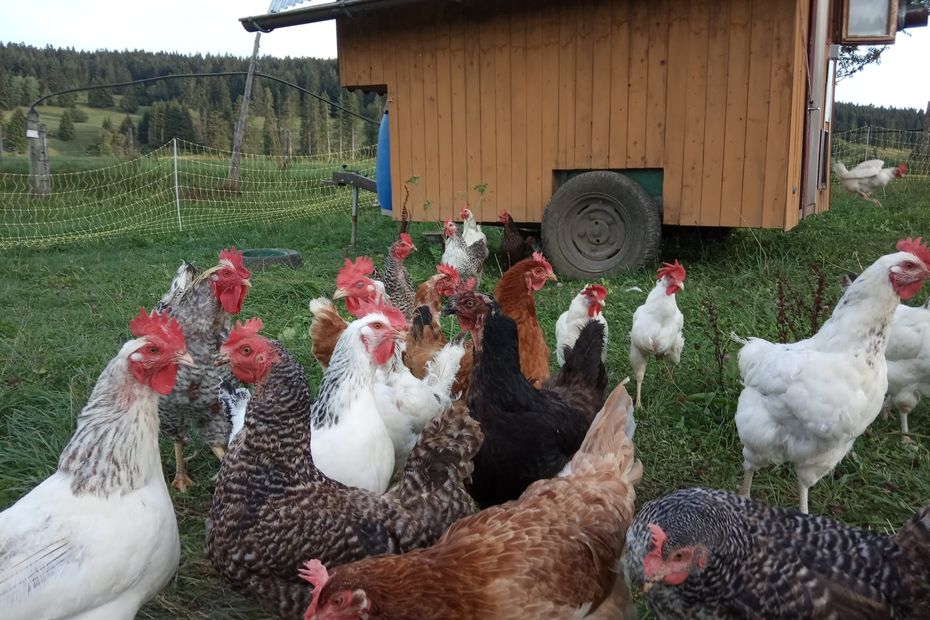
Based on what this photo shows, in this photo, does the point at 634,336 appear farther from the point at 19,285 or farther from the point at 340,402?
the point at 19,285

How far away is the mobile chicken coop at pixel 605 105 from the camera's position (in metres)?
5.93

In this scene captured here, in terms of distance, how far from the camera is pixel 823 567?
1.71 metres

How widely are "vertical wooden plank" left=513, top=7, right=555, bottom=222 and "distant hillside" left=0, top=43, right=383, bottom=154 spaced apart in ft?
43.3

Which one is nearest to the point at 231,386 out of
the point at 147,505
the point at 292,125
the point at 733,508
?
the point at 147,505

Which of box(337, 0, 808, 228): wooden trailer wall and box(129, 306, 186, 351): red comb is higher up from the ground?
box(337, 0, 808, 228): wooden trailer wall

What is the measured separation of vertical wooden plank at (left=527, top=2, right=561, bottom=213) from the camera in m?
6.67

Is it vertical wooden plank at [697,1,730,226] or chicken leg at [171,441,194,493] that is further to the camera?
vertical wooden plank at [697,1,730,226]

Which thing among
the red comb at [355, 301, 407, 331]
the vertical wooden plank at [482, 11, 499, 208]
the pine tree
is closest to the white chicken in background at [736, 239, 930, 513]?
the red comb at [355, 301, 407, 331]

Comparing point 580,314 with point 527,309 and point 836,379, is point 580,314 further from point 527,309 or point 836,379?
point 836,379

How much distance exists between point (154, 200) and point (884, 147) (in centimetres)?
1860

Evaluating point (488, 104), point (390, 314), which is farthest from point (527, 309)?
point (488, 104)

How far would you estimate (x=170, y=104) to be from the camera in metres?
23.7

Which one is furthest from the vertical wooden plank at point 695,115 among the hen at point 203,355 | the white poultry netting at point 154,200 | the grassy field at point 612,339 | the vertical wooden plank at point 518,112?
the white poultry netting at point 154,200

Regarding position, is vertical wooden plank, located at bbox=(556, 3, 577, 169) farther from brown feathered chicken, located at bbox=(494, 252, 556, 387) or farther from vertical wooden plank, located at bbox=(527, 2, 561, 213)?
brown feathered chicken, located at bbox=(494, 252, 556, 387)
